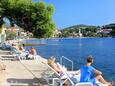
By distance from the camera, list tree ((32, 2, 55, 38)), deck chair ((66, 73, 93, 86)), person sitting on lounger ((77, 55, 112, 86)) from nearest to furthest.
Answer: deck chair ((66, 73, 93, 86))
person sitting on lounger ((77, 55, 112, 86))
tree ((32, 2, 55, 38))

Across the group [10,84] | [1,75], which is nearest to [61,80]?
[10,84]

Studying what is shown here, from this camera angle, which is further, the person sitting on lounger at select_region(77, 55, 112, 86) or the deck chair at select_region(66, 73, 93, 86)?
the person sitting on lounger at select_region(77, 55, 112, 86)

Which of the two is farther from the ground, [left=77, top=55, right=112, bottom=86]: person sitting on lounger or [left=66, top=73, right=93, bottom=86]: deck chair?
[left=77, top=55, right=112, bottom=86]: person sitting on lounger

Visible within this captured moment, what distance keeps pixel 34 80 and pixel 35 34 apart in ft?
93.8

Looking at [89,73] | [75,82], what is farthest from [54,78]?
[89,73]

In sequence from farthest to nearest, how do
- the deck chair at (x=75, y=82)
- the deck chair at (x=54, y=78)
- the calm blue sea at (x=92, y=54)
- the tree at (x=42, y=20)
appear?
1. the tree at (x=42, y=20)
2. the calm blue sea at (x=92, y=54)
3. the deck chair at (x=54, y=78)
4. the deck chair at (x=75, y=82)

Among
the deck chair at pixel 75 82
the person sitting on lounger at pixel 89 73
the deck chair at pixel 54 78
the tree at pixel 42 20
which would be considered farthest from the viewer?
the tree at pixel 42 20

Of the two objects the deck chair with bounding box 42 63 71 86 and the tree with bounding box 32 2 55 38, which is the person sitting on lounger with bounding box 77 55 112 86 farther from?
the tree with bounding box 32 2 55 38

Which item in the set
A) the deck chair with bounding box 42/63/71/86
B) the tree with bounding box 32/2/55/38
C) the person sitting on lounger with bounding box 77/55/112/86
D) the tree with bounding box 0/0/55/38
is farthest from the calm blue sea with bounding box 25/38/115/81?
the person sitting on lounger with bounding box 77/55/112/86

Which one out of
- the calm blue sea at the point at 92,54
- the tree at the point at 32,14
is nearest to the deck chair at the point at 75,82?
the calm blue sea at the point at 92,54

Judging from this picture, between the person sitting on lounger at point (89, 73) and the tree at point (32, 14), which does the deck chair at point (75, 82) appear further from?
the tree at point (32, 14)

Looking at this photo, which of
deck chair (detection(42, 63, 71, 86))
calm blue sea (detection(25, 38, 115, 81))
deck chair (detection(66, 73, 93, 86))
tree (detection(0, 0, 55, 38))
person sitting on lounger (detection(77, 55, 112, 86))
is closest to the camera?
deck chair (detection(66, 73, 93, 86))

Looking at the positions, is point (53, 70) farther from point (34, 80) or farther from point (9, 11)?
point (9, 11)

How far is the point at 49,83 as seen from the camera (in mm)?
13719
